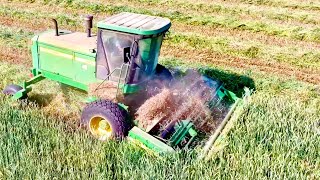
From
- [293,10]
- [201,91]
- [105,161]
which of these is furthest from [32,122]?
[293,10]

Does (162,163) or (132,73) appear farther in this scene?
(132,73)

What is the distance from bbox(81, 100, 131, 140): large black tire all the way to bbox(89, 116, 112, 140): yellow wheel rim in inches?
4.2

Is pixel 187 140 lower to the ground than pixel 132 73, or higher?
lower

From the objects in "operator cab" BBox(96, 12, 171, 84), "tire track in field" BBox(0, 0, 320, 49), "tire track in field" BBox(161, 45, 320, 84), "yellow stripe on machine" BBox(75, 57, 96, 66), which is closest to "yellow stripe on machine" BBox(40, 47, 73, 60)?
"yellow stripe on machine" BBox(75, 57, 96, 66)

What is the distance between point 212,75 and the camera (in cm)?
949

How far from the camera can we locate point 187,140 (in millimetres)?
6738

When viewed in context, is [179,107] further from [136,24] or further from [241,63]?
[241,63]

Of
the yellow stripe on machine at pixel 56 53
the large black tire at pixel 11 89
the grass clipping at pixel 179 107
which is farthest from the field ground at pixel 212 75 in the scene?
the yellow stripe on machine at pixel 56 53

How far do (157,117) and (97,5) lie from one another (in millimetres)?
7872

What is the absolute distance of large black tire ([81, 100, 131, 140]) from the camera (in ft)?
21.4

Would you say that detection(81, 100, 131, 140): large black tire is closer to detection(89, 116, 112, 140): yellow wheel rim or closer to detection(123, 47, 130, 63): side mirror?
detection(89, 116, 112, 140): yellow wheel rim

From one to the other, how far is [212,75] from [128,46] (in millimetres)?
3216

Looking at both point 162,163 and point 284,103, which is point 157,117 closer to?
point 162,163

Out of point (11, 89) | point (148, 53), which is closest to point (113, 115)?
point (148, 53)
